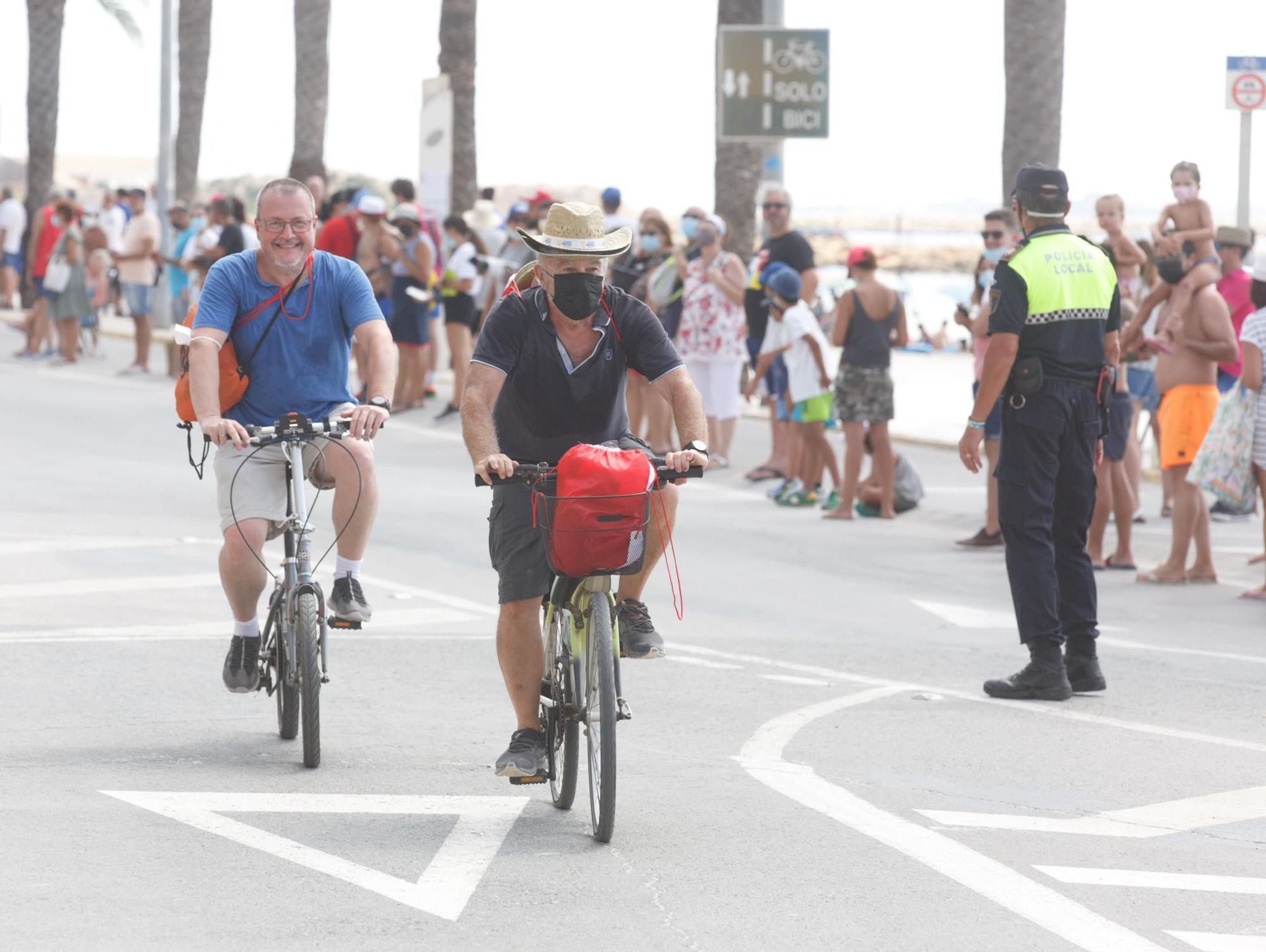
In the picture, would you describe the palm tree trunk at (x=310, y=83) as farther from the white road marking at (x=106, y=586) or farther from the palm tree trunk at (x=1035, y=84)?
the white road marking at (x=106, y=586)

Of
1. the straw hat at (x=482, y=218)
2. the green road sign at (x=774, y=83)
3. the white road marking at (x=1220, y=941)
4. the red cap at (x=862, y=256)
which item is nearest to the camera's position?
the white road marking at (x=1220, y=941)

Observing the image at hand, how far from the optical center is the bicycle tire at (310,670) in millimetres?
6781

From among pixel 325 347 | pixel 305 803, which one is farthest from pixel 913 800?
pixel 325 347

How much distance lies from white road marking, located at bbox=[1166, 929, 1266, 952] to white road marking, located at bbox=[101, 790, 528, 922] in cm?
197

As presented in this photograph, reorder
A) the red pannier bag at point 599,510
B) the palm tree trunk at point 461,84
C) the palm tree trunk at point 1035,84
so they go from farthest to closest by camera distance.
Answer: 1. the palm tree trunk at point 461,84
2. the palm tree trunk at point 1035,84
3. the red pannier bag at point 599,510

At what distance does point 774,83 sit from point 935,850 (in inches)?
571

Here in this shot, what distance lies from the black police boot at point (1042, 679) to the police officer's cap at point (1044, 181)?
1999 mm

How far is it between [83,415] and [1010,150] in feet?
31.0

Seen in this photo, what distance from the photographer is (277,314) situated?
7242 mm

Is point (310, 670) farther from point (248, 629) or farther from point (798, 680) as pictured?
point (798, 680)

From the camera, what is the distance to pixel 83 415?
766 inches

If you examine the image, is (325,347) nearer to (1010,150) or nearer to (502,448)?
(502,448)

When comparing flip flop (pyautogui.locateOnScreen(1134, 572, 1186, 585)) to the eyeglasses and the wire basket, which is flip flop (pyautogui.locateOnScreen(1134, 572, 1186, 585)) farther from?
the wire basket

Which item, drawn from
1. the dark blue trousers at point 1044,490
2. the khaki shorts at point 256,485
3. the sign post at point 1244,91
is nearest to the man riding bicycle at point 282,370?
the khaki shorts at point 256,485
